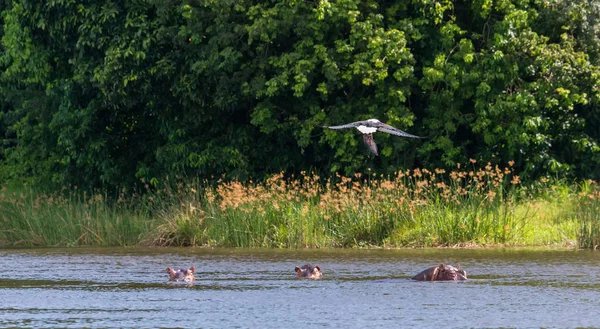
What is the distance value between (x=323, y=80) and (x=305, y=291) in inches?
529

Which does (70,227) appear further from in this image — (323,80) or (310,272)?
(310,272)

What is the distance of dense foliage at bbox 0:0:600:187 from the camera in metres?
25.1

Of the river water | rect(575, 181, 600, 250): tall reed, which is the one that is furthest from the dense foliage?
the river water

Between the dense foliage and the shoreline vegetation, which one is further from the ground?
the dense foliage

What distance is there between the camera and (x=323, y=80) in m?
26.4

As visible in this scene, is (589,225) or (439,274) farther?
(589,225)

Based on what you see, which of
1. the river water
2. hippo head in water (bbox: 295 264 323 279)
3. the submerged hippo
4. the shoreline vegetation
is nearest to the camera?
the river water

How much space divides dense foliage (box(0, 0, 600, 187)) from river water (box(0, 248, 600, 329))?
706cm

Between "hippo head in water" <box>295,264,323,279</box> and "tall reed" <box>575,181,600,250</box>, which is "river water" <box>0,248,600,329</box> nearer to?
"hippo head in water" <box>295,264,323,279</box>

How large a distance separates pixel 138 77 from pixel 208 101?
63.7 inches

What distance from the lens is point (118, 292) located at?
1362cm

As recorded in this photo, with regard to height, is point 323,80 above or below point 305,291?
above

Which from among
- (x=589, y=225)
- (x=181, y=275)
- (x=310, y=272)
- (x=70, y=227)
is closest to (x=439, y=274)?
(x=310, y=272)


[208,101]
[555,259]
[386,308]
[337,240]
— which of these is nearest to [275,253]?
[337,240]
